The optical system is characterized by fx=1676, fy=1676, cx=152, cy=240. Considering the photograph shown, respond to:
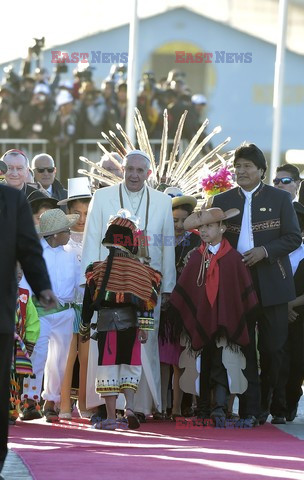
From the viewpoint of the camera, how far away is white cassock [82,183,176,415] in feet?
Answer: 40.5

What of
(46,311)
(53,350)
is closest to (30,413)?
(53,350)

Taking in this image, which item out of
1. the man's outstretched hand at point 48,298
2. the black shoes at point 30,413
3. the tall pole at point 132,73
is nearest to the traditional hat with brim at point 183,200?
the black shoes at point 30,413

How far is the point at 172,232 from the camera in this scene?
12.5 metres

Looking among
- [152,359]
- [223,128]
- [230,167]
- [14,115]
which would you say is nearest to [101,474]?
[152,359]

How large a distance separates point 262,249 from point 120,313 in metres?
1.25

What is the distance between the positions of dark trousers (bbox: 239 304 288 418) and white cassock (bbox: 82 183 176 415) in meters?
0.69

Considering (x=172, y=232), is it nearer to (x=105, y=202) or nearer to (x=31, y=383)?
(x=105, y=202)

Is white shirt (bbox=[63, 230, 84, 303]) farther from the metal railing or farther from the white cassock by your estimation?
the metal railing

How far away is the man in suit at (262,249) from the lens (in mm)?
12195

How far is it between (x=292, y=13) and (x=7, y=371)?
15.0 meters

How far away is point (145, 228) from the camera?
12.4 metres

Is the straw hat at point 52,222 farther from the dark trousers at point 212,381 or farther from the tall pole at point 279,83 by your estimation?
the tall pole at point 279,83

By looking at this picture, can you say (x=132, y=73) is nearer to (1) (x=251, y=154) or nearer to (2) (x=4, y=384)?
(1) (x=251, y=154)

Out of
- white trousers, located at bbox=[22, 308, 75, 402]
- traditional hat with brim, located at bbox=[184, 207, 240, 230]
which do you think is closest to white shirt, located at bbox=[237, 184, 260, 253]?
traditional hat with brim, located at bbox=[184, 207, 240, 230]
